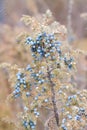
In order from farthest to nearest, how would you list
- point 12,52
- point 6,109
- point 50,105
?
1. point 12,52
2. point 6,109
3. point 50,105

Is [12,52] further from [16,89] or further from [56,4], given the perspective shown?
[56,4]

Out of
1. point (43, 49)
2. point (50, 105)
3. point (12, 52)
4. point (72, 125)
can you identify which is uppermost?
point (12, 52)

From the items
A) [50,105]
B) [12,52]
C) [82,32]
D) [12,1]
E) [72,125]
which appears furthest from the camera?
[12,1]

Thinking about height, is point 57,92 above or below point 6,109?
below

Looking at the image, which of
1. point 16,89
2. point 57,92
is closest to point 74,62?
point 57,92

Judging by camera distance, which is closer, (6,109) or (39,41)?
(39,41)

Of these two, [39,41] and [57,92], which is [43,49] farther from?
[57,92]
